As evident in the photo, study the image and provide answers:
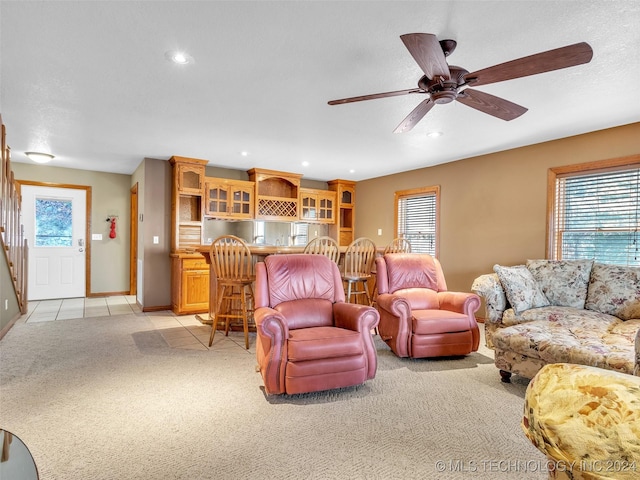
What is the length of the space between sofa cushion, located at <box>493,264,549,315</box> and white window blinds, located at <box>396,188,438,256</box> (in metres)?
2.24

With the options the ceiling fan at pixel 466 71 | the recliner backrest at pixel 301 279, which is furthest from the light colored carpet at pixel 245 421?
the ceiling fan at pixel 466 71

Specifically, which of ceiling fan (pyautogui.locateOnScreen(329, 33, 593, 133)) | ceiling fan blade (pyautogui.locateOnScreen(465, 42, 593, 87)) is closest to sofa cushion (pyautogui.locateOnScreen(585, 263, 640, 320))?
ceiling fan (pyautogui.locateOnScreen(329, 33, 593, 133))

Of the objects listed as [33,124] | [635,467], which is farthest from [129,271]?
[635,467]

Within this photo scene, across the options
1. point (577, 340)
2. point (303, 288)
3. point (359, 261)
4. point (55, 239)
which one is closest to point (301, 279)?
point (303, 288)

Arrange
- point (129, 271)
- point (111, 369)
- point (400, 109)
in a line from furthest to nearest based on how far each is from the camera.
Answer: point (129, 271)
point (400, 109)
point (111, 369)

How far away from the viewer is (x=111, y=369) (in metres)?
3.08

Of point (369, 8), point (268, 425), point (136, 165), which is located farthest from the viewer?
point (136, 165)

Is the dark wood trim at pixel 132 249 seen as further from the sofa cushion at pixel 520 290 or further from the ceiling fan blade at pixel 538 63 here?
the ceiling fan blade at pixel 538 63

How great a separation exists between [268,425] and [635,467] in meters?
1.86

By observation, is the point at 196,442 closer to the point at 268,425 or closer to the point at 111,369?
the point at 268,425

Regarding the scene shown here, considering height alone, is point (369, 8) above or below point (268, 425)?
above

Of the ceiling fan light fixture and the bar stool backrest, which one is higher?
the ceiling fan light fixture

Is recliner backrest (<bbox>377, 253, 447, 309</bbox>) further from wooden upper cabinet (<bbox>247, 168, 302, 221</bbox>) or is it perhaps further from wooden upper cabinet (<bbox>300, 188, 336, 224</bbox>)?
wooden upper cabinet (<bbox>300, 188, 336, 224</bbox>)

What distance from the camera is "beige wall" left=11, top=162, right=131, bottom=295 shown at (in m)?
6.77
